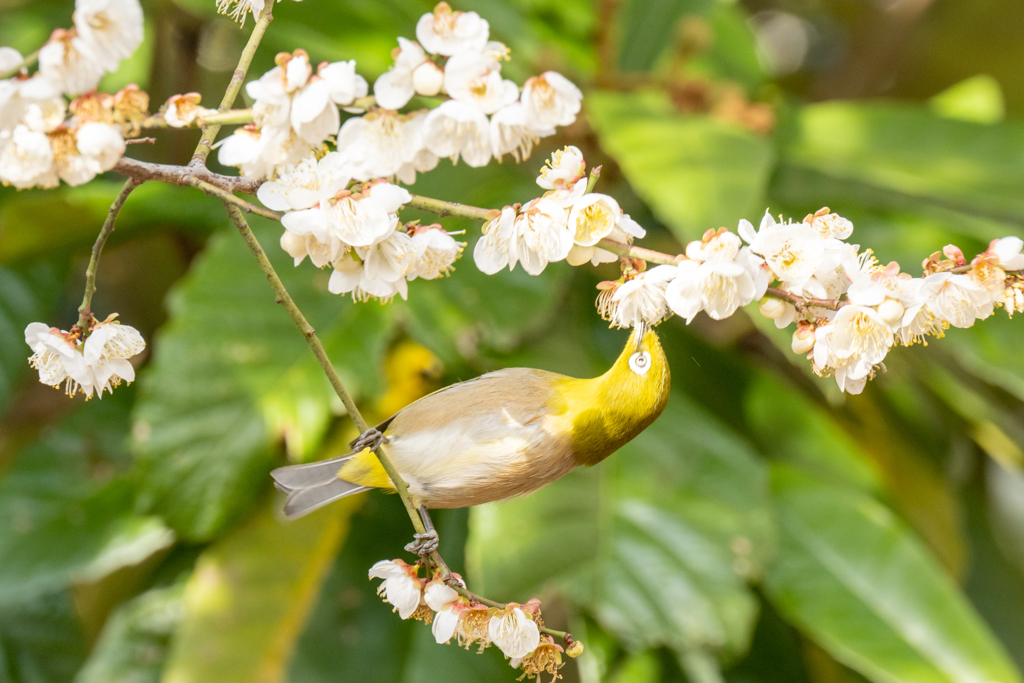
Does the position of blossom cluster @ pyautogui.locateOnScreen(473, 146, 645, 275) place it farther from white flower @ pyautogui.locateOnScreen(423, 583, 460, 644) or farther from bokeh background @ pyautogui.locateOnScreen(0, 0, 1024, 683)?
bokeh background @ pyautogui.locateOnScreen(0, 0, 1024, 683)

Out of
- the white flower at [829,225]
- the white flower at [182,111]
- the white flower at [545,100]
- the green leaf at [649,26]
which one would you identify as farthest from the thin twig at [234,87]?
Answer: the green leaf at [649,26]

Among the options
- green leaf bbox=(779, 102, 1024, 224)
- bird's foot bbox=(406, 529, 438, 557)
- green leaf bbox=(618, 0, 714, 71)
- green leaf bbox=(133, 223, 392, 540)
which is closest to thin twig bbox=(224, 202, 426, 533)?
bird's foot bbox=(406, 529, 438, 557)

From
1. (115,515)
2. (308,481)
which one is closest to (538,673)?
(308,481)

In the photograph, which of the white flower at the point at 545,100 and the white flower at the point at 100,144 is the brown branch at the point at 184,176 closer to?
the white flower at the point at 100,144

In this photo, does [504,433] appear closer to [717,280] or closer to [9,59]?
[717,280]

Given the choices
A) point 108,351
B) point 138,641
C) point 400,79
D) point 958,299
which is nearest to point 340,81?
point 400,79
